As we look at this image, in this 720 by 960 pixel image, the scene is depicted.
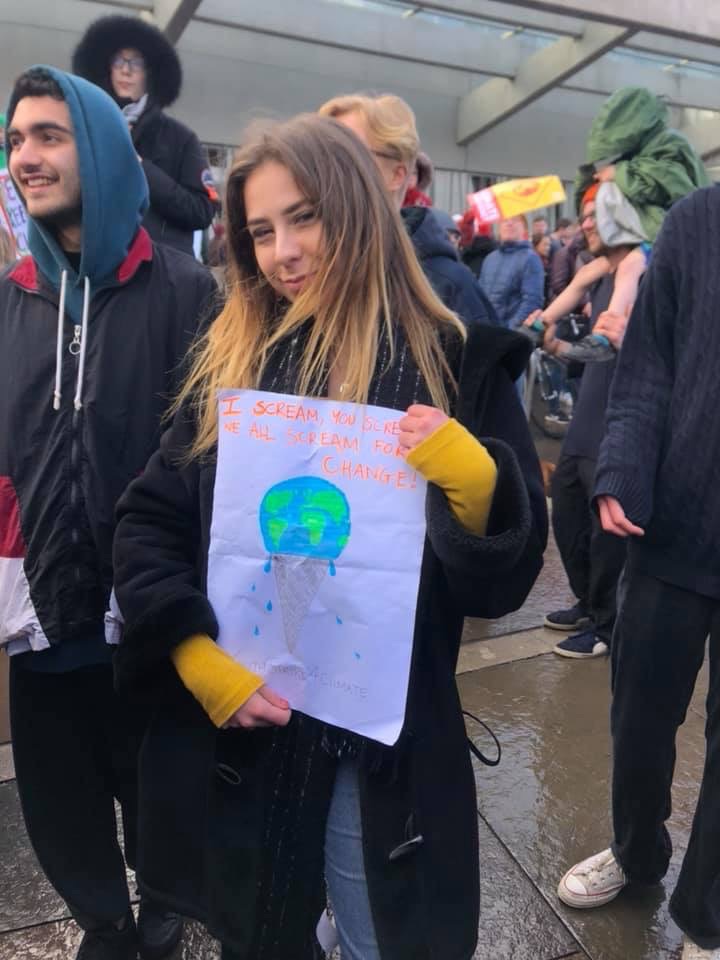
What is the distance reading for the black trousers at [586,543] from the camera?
340 centimetres

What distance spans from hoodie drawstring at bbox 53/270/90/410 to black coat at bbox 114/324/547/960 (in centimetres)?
42

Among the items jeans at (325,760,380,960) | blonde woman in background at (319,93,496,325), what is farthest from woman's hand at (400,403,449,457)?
blonde woman in background at (319,93,496,325)

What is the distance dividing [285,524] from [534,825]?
5.53 feet

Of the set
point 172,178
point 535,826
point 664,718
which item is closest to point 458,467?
point 664,718

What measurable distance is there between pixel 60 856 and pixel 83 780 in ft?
0.60

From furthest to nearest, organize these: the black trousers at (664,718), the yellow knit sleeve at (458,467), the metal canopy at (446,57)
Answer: the metal canopy at (446,57) < the black trousers at (664,718) < the yellow knit sleeve at (458,467)

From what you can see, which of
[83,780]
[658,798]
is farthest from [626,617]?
[83,780]

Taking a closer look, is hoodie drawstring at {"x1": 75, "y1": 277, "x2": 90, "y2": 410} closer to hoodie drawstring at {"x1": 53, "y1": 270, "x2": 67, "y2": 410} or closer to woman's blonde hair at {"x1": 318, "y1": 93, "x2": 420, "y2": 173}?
hoodie drawstring at {"x1": 53, "y1": 270, "x2": 67, "y2": 410}

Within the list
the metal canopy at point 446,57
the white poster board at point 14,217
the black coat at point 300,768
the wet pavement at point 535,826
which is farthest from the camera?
the metal canopy at point 446,57

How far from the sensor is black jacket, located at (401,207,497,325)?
229 centimetres

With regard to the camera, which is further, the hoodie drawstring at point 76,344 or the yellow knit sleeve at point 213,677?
the hoodie drawstring at point 76,344

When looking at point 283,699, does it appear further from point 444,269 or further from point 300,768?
point 444,269

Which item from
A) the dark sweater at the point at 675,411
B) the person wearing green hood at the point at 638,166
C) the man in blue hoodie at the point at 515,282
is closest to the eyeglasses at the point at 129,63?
the person wearing green hood at the point at 638,166

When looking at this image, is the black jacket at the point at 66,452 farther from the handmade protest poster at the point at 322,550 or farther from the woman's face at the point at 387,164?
the woman's face at the point at 387,164
